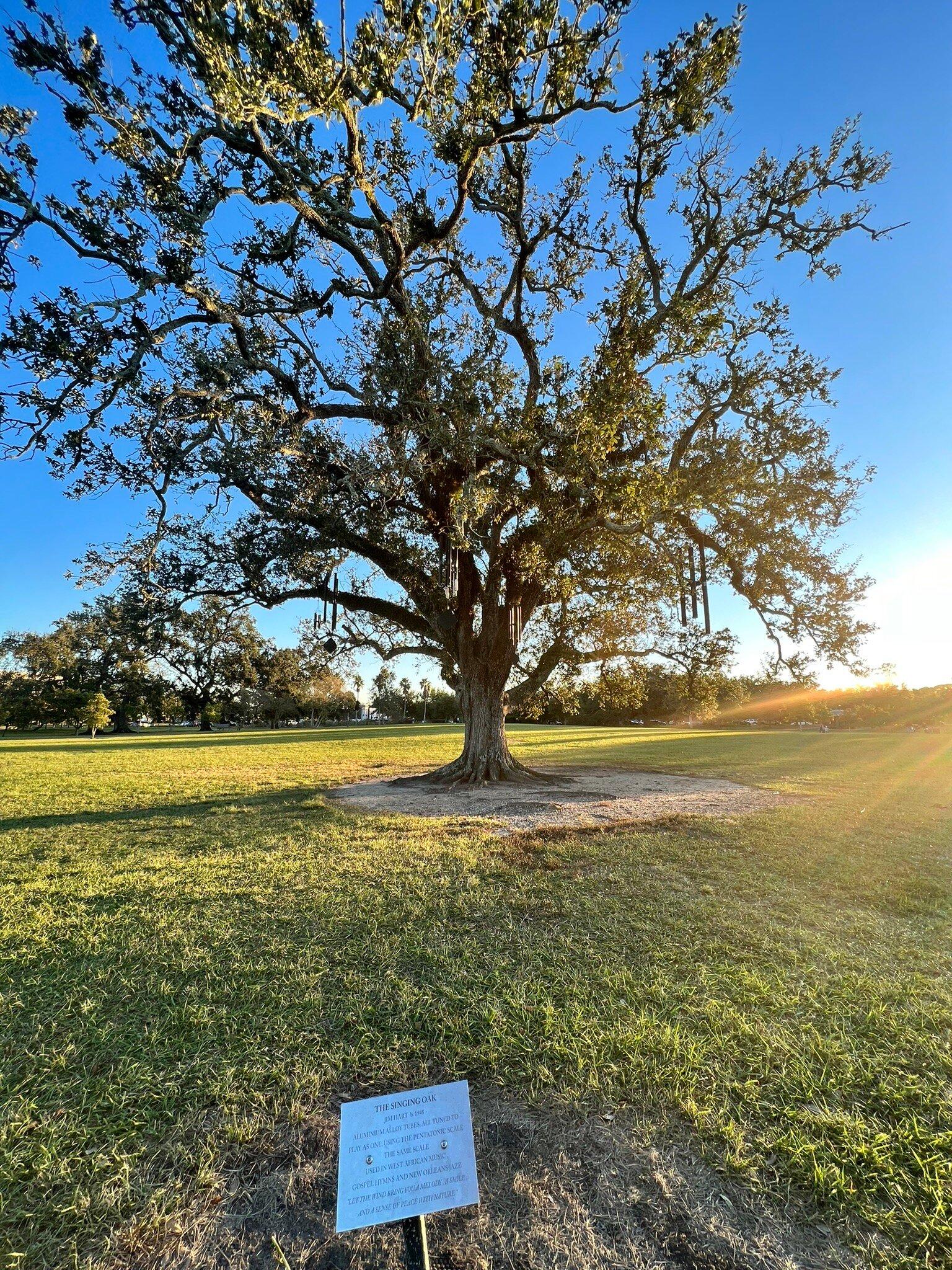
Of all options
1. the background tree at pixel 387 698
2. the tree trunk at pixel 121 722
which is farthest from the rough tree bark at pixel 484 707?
the tree trunk at pixel 121 722

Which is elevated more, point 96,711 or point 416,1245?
point 96,711

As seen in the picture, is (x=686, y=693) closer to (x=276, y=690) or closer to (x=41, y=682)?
(x=276, y=690)

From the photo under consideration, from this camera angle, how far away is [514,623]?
1241 cm

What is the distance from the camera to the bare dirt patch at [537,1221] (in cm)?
168

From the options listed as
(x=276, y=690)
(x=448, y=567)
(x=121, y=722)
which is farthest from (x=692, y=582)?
(x=121, y=722)

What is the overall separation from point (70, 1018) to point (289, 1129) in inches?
65.9

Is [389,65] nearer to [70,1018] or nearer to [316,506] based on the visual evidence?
[316,506]

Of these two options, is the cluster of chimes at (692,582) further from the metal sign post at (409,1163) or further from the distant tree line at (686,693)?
the metal sign post at (409,1163)

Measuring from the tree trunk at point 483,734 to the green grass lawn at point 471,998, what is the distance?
17.9 ft

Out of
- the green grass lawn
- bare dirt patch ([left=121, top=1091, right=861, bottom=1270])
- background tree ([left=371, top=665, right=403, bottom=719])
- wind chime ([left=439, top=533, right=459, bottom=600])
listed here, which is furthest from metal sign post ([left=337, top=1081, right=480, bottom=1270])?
background tree ([left=371, top=665, right=403, bottom=719])

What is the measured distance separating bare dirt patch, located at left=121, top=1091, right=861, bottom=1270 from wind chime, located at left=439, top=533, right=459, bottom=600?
30.3 feet

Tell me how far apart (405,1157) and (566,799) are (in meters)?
8.75

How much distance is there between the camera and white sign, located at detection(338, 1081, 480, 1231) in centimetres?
175

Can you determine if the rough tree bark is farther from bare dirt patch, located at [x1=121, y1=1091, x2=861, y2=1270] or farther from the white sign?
the white sign
